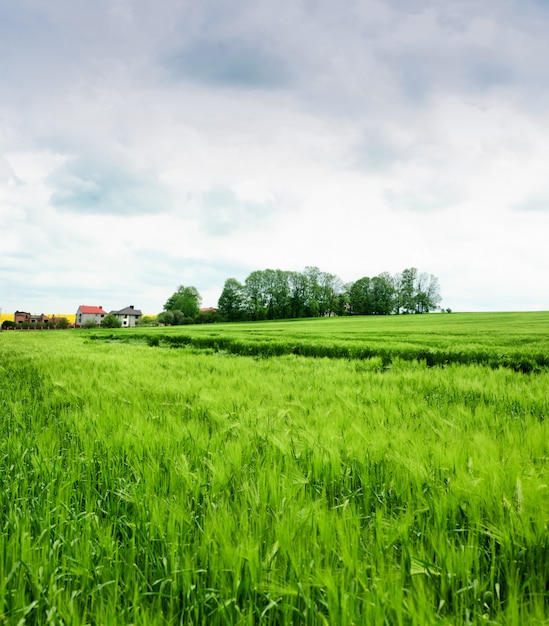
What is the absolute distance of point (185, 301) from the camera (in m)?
122

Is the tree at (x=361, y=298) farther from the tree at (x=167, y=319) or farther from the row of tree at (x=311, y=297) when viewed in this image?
the tree at (x=167, y=319)

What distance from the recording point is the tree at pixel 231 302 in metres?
104

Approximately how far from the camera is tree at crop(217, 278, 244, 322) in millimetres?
104000

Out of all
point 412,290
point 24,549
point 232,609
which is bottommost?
point 232,609

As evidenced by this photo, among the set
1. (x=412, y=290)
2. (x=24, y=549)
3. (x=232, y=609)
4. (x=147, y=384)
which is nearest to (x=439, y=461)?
(x=232, y=609)

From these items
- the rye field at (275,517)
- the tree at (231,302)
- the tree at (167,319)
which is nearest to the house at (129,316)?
the tree at (167,319)

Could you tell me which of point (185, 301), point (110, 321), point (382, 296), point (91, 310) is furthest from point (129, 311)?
point (382, 296)

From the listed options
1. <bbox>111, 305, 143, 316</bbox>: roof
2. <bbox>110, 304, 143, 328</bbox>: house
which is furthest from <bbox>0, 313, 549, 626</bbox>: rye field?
<bbox>111, 305, 143, 316</bbox>: roof

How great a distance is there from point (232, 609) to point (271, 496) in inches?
21.3

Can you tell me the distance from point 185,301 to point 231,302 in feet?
82.2

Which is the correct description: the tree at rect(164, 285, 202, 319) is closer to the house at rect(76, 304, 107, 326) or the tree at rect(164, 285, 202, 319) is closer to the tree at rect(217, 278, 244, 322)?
the tree at rect(217, 278, 244, 322)

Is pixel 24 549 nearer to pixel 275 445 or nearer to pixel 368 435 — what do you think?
pixel 275 445

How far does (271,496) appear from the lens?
1.56 meters

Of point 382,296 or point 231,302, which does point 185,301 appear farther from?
point 382,296
